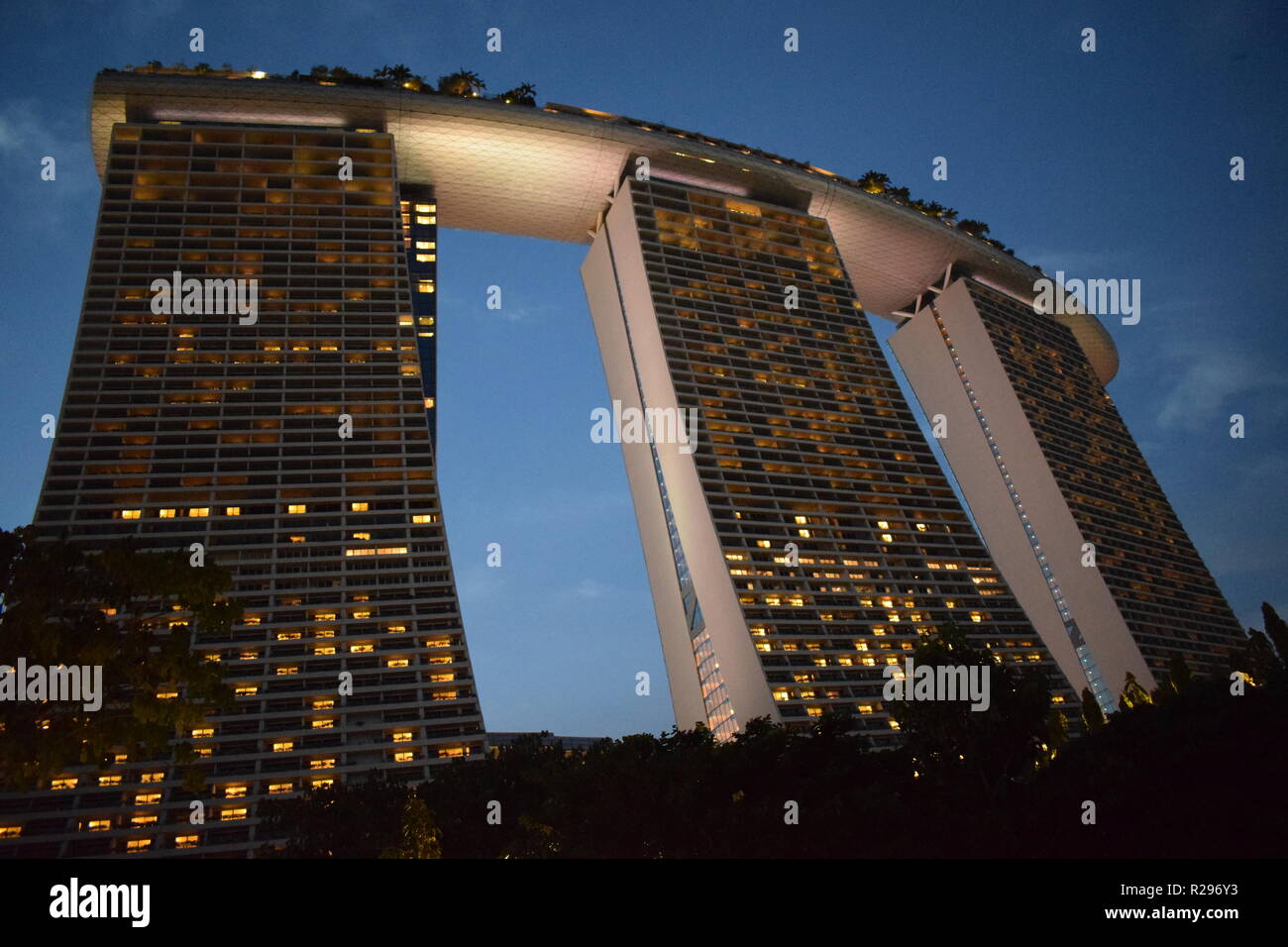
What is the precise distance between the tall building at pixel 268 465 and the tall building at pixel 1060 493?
186ft

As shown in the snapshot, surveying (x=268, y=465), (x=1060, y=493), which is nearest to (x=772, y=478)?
(x=268, y=465)

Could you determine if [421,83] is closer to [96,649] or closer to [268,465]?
[268,465]

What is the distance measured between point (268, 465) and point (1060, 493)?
220 ft

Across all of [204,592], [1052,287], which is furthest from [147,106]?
[1052,287]

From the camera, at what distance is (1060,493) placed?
270 feet

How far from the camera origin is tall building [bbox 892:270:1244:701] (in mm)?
77625

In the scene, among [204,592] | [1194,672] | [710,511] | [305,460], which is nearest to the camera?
[204,592]

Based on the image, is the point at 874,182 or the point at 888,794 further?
the point at 874,182

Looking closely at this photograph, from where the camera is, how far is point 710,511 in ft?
197

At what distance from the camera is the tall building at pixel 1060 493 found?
77.6 m

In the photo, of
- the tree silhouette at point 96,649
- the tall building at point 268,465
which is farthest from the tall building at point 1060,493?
the tree silhouette at point 96,649

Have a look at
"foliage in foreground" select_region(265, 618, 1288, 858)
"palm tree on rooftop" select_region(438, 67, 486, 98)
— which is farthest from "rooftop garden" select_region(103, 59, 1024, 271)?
"foliage in foreground" select_region(265, 618, 1288, 858)
